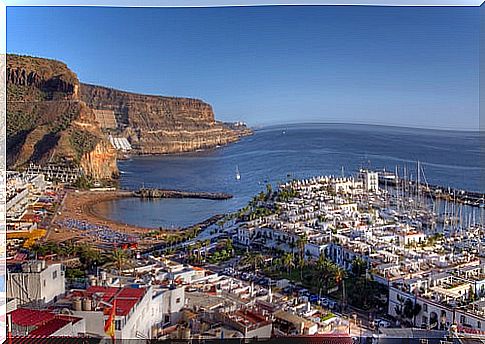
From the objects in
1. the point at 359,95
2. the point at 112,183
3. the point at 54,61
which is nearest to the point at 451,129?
the point at 359,95

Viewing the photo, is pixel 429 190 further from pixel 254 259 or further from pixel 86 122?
pixel 86 122

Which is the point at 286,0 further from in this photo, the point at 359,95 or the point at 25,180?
the point at 25,180

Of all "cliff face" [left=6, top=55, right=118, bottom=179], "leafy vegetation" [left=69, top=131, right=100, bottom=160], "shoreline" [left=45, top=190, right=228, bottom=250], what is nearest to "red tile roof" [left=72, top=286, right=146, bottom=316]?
"shoreline" [left=45, top=190, right=228, bottom=250]

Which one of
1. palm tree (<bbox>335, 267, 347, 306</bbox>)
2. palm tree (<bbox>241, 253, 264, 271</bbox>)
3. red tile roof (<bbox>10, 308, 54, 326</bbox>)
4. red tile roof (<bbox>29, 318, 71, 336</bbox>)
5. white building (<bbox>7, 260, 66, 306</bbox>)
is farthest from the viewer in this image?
palm tree (<bbox>241, 253, 264, 271</bbox>)

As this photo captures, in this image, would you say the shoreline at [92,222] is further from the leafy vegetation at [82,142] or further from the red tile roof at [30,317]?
the red tile roof at [30,317]

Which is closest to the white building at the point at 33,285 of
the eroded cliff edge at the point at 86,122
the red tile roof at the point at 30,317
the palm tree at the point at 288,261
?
the red tile roof at the point at 30,317

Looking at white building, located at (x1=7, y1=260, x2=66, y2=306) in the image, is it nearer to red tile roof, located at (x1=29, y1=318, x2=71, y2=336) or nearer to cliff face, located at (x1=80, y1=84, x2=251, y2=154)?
red tile roof, located at (x1=29, y1=318, x2=71, y2=336)
